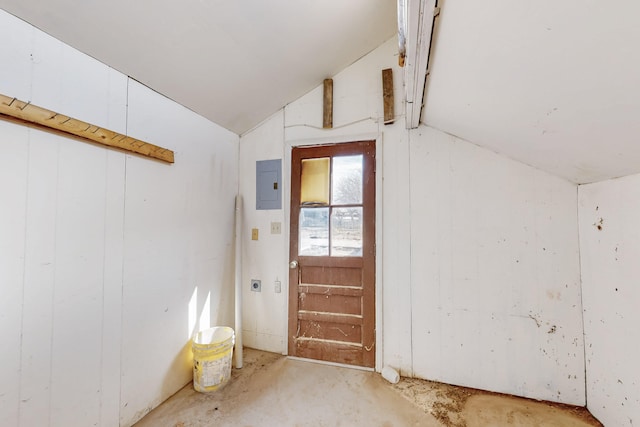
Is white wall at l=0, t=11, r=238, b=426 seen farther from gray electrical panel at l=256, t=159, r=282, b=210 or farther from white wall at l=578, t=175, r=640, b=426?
white wall at l=578, t=175, r=640, b=426

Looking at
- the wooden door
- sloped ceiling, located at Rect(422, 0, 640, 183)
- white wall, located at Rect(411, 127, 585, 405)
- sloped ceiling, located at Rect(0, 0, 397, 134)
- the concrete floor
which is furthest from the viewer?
the wooden door

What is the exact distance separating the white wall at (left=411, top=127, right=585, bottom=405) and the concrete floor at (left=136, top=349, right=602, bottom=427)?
0.13 metres

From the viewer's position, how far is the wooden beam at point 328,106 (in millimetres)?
2396

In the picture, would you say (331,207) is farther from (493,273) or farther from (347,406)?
(347,406)

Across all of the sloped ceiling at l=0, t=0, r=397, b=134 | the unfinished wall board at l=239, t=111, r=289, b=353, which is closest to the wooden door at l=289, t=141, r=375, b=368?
the unfinished wall board at l=239, t=111, r=289, b=353

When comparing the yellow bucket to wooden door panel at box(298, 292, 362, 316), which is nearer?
the yellow bucket

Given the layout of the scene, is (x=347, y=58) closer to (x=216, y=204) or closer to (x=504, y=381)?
(x=216, y=204)

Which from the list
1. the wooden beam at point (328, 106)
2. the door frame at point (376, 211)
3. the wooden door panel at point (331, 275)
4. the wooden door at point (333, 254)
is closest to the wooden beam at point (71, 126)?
the door frame at point (376, 211)

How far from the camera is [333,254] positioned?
2.35m

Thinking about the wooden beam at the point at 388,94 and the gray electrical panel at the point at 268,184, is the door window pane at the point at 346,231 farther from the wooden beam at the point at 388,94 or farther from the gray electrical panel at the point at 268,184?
the wooden beam at the point at 388,94

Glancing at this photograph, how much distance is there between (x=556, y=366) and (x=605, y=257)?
0.82 m

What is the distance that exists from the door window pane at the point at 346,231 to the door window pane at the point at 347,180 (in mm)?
88

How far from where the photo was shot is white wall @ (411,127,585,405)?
183cm

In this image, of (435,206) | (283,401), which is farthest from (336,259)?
(283,401)
